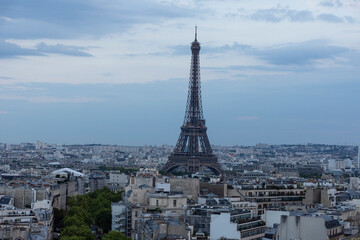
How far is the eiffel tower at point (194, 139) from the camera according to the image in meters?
125

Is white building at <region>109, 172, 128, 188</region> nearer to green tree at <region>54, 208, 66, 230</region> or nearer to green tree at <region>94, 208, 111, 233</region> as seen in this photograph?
green tree at <region>54, 208, 66, 230</region>

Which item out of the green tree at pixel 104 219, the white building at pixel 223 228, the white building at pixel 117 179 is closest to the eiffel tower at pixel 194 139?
the white building at pixel 117 179

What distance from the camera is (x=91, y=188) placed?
103 metres

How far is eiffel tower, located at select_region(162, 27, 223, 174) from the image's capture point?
125 meters

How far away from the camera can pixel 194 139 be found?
127312mm

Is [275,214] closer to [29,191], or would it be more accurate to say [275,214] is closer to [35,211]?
[35,211]

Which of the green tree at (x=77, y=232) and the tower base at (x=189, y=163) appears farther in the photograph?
the tower base at (x=189, y=163)

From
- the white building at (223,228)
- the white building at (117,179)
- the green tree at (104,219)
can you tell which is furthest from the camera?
the white building at (117,179)

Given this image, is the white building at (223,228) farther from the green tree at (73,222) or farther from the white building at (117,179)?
the white building at (117,179)

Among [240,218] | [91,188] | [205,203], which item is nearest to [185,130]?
[91,188]

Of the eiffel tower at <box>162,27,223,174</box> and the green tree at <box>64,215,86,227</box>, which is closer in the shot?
the green tree at <box>64,215,86,227</box>

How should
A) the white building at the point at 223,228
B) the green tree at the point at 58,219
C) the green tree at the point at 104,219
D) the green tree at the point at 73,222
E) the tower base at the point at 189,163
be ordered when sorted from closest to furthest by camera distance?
the white building at the point at 223,228 → the green tree at the point at 73,222 → the green tree at the point at 58,219 → the green tree at the point at 104,219 → the tower base at the point at 189,163

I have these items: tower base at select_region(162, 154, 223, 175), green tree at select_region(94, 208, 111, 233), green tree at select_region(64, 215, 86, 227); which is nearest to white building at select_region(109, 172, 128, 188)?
tower base at select_region(162, 154, 223, 175)

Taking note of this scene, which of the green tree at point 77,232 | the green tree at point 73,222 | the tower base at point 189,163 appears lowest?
the green tree at point 77,232
